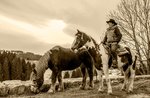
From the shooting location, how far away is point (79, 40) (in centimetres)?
1367

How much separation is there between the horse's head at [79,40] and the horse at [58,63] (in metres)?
0.50

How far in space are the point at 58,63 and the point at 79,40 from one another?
141 cm

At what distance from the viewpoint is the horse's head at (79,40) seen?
44.8 feet

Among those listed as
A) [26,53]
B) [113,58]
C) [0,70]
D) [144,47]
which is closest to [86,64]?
[113,58]

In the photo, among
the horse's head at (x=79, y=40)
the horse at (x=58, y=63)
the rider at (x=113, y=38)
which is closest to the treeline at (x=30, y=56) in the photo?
the horse at (x=58, y=63)

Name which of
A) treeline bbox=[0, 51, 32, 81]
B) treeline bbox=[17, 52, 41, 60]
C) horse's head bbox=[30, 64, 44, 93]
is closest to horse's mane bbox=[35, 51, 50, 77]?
horse's head bbox=[30, 64, 44, 93]

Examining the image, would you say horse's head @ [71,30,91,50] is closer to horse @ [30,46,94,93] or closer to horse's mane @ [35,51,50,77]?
horse @ [30,46,94,93]

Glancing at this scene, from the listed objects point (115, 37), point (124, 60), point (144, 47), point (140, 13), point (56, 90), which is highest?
point (140, 13)

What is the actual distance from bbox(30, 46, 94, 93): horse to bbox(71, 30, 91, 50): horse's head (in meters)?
0.50

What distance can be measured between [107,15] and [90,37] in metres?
17.6

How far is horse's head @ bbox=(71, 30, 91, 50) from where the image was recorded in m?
13.7

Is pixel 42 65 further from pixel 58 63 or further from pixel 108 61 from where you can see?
pixel 108 61

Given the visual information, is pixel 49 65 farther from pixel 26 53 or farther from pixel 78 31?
pixel 26 53

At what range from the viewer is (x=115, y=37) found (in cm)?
1236
